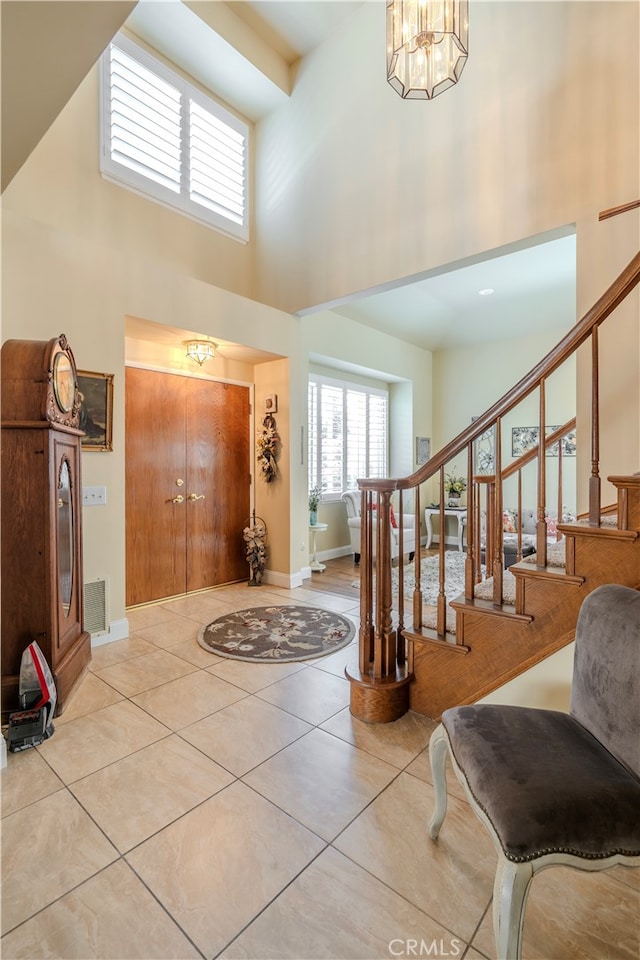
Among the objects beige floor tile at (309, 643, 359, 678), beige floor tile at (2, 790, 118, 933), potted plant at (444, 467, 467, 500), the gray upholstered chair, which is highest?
potted plant at (444, 467, 467, 500)

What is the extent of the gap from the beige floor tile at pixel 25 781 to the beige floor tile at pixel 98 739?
0.12 ft

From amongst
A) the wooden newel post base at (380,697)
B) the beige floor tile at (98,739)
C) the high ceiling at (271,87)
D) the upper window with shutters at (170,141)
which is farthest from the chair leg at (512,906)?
the upper window with shutters at (170,141)

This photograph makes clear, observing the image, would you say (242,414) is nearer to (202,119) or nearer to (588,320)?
(202,119)

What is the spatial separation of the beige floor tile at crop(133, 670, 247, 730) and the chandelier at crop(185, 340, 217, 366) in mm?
2780

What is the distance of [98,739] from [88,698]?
46 cm

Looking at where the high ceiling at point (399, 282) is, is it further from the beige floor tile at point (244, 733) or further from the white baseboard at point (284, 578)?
the beige floor tile at point (244, 733)

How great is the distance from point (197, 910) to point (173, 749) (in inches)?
32.2

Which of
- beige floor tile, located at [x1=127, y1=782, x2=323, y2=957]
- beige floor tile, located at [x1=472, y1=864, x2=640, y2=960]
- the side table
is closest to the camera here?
beige floor tile, located at [x1=472, y1=864, x2=640, y2=960]

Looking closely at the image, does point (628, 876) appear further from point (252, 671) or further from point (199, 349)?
point (199, 349)

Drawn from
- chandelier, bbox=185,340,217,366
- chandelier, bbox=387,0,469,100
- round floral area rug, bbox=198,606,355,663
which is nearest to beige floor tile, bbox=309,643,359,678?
round floral area rug, bbox=198,606,355,663

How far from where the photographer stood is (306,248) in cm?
445

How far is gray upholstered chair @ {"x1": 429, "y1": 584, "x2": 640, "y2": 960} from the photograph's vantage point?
40.5 inches

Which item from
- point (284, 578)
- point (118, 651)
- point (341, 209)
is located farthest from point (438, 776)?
point (341, 209)

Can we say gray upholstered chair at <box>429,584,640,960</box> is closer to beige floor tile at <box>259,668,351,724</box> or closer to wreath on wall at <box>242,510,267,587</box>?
beige floor tile at <box>259,668,351,724</box>
